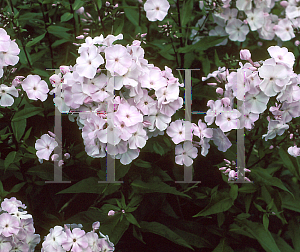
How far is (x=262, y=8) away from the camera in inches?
113

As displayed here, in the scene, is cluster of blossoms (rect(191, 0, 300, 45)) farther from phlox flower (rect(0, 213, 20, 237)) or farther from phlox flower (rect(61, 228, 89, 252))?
phlox flower (rect(0, 213, 20, 237))

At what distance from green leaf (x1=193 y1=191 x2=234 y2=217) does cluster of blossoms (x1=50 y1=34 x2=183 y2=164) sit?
54 cm

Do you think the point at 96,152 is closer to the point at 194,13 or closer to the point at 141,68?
the point at 141,68

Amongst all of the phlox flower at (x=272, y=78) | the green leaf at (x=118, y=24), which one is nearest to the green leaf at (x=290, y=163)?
the phlox flower at (x=272, y=78)

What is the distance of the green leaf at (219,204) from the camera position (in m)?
2.20

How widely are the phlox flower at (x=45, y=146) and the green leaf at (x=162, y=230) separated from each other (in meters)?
0.67

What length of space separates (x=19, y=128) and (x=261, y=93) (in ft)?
4.58

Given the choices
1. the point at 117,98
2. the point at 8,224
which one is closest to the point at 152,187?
the point at 117,98

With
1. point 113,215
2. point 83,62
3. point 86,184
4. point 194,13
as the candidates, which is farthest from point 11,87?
point 194,13

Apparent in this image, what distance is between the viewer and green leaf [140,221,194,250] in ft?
7.43

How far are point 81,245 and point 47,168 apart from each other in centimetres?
53

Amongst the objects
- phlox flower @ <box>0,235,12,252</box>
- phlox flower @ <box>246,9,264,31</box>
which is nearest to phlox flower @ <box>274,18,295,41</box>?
phlox flower @ <box>246,9,264,31</box>

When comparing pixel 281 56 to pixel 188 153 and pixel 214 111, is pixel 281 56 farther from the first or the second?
pixel 188 153

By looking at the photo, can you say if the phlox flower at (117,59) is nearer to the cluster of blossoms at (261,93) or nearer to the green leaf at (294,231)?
the cluster of blossoms at (261,93)
